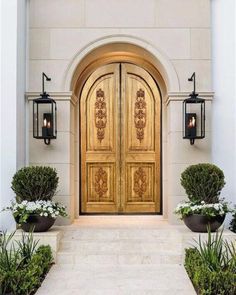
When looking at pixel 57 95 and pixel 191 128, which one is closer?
pixel 191 128

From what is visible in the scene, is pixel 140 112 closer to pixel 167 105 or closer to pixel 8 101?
pixel 167 105

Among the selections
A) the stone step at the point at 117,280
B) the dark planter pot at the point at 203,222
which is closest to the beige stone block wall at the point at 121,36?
the dark planter pot at the point at 203,222

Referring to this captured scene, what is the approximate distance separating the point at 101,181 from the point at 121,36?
2909 mm

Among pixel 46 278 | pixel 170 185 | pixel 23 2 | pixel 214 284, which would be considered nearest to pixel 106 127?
pixel 170 185

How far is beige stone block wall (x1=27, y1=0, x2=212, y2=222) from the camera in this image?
7.74m

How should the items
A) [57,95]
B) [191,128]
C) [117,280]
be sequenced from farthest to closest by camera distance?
1. [57,95]
2. [191,128]
3. [117,280]

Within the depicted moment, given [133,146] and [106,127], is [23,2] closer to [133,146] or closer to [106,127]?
[106,127]

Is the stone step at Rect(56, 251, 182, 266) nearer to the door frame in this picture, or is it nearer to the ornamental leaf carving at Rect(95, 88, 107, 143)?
the door frame

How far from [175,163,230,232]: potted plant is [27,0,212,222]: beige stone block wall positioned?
3.78 feet

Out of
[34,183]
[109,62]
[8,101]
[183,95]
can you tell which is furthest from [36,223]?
[109,62]

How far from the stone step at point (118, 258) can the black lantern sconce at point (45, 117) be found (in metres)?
2.14

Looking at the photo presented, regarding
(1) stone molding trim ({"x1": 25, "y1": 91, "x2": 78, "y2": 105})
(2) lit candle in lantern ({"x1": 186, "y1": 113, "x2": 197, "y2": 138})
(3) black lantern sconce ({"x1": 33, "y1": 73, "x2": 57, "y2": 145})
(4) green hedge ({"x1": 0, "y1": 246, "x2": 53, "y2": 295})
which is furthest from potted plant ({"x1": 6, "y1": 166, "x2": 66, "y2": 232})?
(2) lit candle in lantern ({"x1": 186, "y1": 113, "x2": 197, "y2": 138})

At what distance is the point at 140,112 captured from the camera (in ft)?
29.3

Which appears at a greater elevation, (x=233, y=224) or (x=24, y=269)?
(x=233, y=224)
